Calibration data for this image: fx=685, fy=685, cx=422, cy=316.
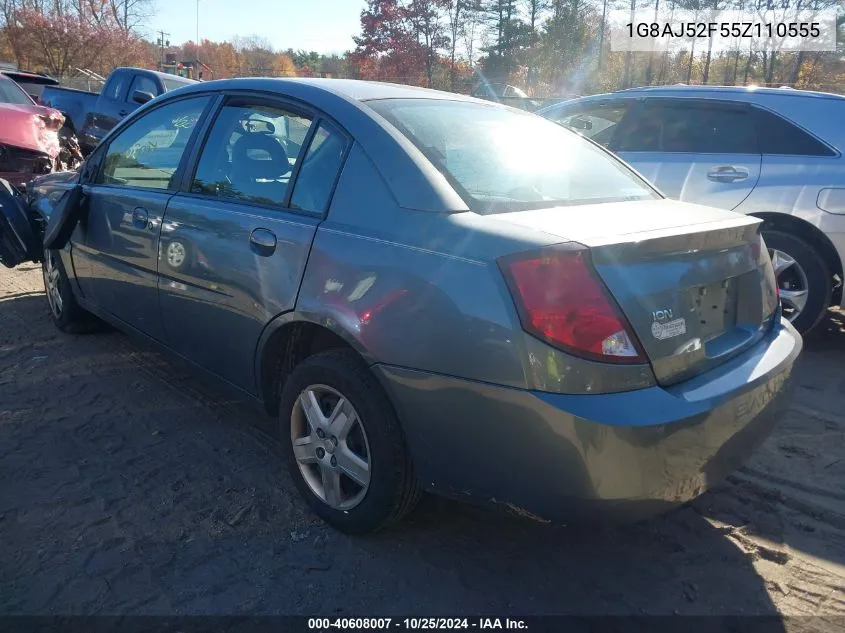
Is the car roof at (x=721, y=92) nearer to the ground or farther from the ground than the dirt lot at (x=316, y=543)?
farther from the ground

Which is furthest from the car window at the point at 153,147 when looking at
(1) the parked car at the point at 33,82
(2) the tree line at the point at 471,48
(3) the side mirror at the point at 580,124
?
(2) the tree line at the point at 471,48

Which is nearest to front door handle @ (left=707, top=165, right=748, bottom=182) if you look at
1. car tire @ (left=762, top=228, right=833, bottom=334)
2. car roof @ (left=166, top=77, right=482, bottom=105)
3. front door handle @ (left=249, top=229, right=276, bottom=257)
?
car tire @ (left=762, top=228, right=833, bottom=334)

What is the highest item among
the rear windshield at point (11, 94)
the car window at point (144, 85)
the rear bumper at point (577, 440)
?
the car window at point (144, 85)

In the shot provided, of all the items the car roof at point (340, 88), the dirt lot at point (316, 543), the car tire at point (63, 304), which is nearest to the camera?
the dirt lot at point (316, 543)

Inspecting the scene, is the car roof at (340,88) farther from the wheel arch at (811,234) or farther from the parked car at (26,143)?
the parked car at (26,143)

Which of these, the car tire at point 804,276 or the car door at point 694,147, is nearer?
the car tire at point 804,276

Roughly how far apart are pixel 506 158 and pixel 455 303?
93 cm

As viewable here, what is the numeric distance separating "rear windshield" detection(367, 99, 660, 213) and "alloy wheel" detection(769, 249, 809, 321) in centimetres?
216

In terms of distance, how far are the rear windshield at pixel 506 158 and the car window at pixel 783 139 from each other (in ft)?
7.52

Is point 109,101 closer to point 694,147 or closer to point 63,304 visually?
point 63,304

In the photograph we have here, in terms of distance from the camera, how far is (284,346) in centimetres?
287

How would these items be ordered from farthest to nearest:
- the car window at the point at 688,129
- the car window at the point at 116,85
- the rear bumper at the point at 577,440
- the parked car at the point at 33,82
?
the parked car at the point at 33,82 → the car window at the point at 116,85 → the car window at the point at 688,129 → the rear bumper at the point at 577,440

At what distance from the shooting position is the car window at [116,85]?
12.3m

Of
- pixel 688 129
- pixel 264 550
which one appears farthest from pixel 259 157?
pixel 688 129
